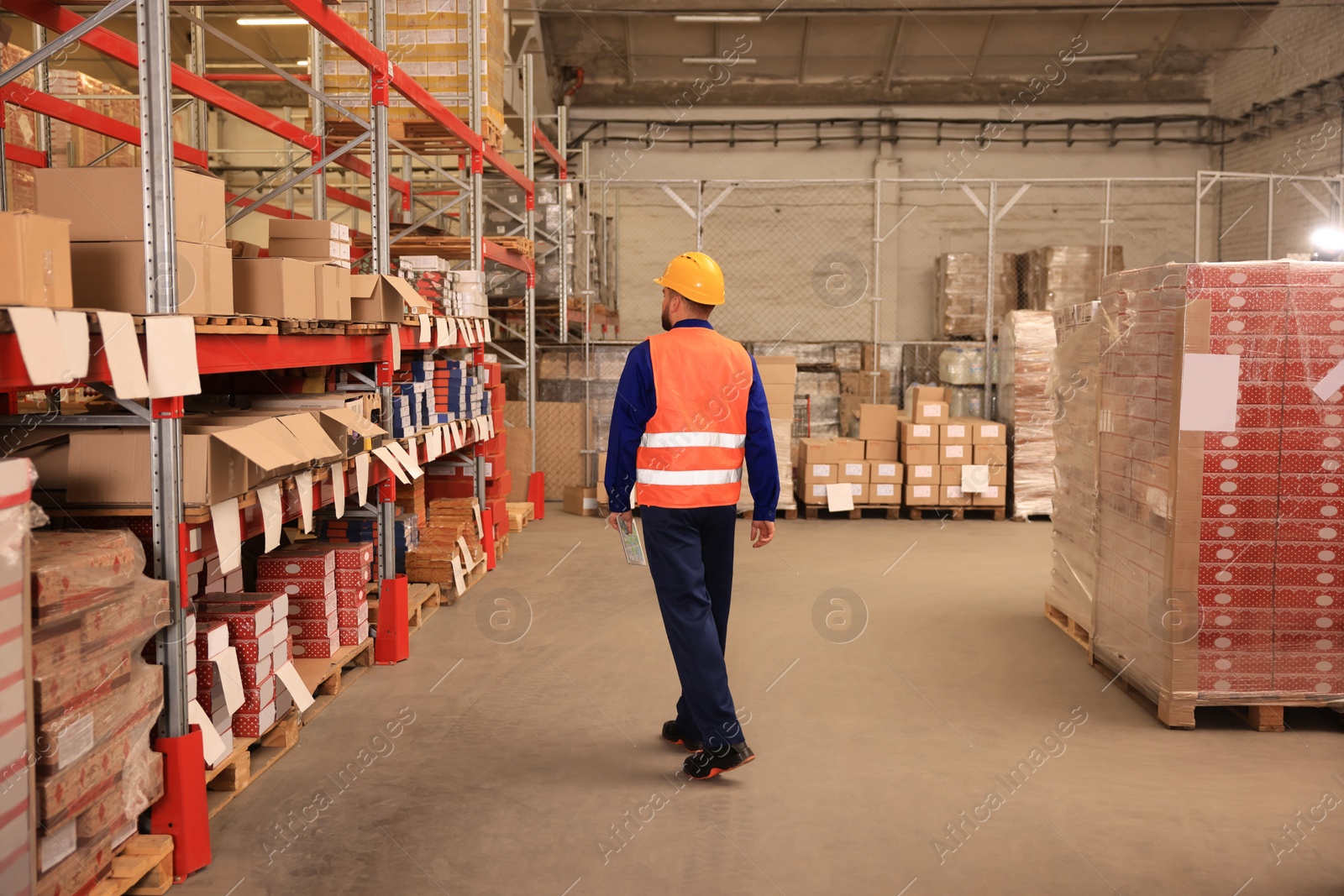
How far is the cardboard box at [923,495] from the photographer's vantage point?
34.7 ft

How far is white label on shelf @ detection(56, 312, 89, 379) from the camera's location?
274 cm

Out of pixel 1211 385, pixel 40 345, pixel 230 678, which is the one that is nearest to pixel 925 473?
pixel 1211 385

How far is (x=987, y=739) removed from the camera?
4.54 meters

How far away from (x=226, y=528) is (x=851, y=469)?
785 centimetres

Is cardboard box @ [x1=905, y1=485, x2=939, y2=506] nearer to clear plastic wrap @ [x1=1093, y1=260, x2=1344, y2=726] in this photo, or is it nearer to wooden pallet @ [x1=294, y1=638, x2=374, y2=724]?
clear plastic wrap @ [x1=1093, y1=260, x2=1344, y2=726]

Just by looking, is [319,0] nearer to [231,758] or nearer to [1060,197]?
[231,758]

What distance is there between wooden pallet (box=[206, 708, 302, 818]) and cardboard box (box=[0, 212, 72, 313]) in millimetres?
1793

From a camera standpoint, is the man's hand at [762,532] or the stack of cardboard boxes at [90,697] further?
the man's hand at [762,532]

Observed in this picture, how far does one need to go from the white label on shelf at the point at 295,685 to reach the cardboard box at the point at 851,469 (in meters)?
7.11

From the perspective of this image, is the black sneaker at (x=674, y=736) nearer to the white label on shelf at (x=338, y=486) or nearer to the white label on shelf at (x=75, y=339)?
the white label on shelf at (x=338, y=486)

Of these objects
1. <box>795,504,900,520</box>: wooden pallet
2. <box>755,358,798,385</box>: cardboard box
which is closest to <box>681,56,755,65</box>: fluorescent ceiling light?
<box>755,358,798,385</box>: cardboard box

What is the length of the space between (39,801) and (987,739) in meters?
3.61

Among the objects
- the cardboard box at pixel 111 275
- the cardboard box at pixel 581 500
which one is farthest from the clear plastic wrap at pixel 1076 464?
the cardboard box at pixel 581 500

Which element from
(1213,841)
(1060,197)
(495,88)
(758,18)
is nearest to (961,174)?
(1060,197)
